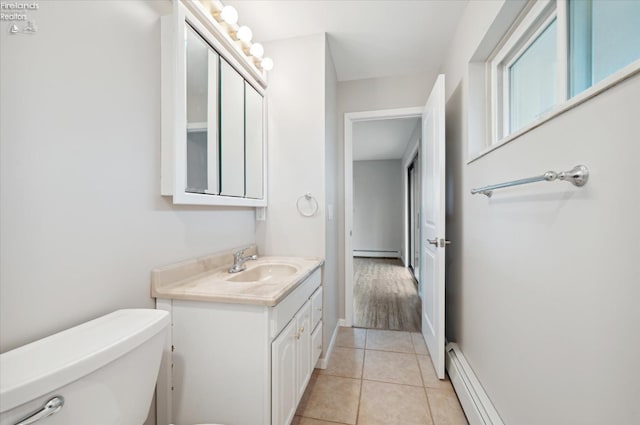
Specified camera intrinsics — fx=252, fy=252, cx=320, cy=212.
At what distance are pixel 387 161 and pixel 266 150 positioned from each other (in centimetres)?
486

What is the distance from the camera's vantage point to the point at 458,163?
6.01ft

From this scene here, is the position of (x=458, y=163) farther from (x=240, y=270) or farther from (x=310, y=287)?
(x=240, y=270)

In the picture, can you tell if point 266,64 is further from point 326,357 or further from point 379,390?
point 379,390

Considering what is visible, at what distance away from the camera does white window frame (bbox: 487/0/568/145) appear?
913 mm

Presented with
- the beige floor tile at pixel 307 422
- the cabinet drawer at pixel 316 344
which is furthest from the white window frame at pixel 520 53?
the beige floor tile at pixel 307 422

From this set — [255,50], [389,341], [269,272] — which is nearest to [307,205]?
[269,272]

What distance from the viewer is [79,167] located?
0.81 m

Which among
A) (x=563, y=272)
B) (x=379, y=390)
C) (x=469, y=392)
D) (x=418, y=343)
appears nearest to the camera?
(x=563, y=272)

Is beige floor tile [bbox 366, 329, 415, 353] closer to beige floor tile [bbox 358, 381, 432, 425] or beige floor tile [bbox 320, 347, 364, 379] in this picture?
beige floor tile [bbox 320, 347, 364, 379]

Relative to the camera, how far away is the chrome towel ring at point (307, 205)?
1.84m

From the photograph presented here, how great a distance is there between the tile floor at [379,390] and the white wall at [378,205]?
4119 mm

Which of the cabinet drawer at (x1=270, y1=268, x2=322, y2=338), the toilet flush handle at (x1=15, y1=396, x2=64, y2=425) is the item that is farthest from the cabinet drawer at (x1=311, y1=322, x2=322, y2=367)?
the toilet flush handle at (x1=15, y1=396, x2=64, y2=425)

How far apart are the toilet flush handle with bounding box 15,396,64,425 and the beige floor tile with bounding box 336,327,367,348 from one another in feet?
6.34

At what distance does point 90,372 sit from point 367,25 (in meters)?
2.30
